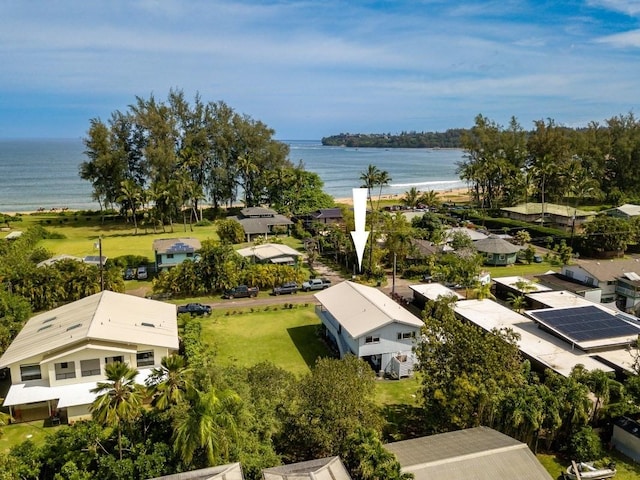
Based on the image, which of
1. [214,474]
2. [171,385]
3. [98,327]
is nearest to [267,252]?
[98,327]

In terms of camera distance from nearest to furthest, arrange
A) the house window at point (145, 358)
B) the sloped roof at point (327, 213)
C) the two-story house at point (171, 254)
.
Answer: the house window at point (145, 358)
the two-story house at point (171, 254)
the sloped roof at point (327, 213)

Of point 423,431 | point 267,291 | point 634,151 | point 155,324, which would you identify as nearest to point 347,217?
point 267,291

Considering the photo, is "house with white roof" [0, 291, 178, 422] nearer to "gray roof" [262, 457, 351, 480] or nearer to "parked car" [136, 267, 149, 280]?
"gray roof" [262, 457, 351, 480]

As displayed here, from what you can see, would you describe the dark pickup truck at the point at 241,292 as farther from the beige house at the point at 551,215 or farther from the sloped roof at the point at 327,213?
the beige house at the point at 551,215

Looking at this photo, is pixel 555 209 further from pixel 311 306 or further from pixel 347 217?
pixel 311 306

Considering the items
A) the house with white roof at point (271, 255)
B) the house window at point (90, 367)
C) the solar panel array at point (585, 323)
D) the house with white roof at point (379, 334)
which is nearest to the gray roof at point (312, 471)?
the house with white roof at point (379, 334)

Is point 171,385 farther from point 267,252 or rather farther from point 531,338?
point 267,252
